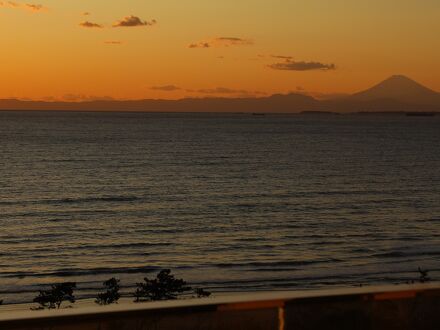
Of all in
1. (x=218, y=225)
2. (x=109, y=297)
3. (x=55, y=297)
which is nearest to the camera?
(x=55, y=297)

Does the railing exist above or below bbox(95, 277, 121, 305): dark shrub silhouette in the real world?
above

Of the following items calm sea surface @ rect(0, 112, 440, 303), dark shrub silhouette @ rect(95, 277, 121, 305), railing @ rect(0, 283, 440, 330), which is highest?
railing @ rect(0, 283, 440, 330)

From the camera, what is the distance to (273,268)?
23688 millimetres

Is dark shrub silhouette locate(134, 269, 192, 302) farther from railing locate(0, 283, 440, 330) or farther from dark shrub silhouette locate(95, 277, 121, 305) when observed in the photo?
railing locate(0, 283, 440, 330)

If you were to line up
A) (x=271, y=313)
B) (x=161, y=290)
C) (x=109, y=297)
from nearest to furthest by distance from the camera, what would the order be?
(x=271, y=313), (x=109, y=297), (x=161, y=290)

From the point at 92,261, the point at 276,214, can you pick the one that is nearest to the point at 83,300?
the point at 92,261

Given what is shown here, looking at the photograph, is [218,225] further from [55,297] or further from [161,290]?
[55,297]

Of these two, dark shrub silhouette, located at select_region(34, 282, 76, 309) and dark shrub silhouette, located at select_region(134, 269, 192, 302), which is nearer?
dark shrub silhouette, located at select_region(34, 282, 76, 309)

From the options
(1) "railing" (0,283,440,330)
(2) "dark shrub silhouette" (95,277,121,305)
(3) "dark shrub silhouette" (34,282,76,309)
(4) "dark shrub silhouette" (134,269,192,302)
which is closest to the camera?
(1) "railing" (0,283,440,330)

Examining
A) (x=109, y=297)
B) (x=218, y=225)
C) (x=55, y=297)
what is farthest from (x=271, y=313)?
(x=218, y=225)

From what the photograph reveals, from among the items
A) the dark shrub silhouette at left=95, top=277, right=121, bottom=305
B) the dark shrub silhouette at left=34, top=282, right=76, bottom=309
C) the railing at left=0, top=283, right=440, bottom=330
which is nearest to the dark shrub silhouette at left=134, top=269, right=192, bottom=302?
the dark shrub silhouette at left=95, top=277, right=121, bottom=305

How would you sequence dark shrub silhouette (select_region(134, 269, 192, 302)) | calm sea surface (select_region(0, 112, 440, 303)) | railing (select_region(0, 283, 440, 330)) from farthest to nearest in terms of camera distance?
calm sea surface (select_region(0, 112, 440, 303)) < dark shrub silhouette (select_region(134, 269, 192, 302)) < railing (select_region(0, 283, 440, 330))

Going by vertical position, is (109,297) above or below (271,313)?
below

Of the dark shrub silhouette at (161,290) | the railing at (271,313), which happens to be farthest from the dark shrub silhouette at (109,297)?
the railing at (271,313)
